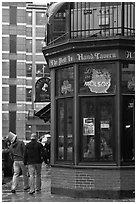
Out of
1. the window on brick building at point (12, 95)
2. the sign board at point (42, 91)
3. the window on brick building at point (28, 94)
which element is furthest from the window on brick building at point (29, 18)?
the sign board at point (42, 91)

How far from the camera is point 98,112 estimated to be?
1188 centimetres

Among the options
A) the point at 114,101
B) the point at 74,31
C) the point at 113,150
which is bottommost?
the point at 113,150

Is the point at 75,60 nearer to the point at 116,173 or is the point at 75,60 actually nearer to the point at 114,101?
the point at 114,101

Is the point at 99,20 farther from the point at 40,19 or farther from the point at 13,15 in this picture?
the point at 40,19

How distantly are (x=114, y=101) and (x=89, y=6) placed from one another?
3.13 m

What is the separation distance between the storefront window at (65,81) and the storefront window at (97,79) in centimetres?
32

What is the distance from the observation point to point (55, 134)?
12.8 meters

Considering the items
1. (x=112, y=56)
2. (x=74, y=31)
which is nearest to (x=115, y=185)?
(x=112, y=56)

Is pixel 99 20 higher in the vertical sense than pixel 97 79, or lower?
higher

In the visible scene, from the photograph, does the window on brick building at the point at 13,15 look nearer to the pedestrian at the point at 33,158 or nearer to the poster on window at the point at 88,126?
the pedestrian at the point at 33,158

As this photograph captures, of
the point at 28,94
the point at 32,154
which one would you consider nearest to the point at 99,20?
the point at 32,154

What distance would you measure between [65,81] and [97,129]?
1647mm

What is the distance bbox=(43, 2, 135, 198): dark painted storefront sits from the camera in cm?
1167

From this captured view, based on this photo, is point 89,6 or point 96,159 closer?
point 96,159
